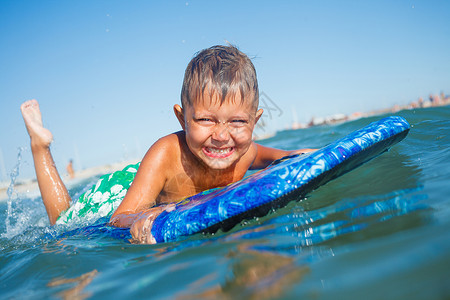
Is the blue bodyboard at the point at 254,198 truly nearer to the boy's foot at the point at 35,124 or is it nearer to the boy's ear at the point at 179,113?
the boy's ear at the point at 179,113

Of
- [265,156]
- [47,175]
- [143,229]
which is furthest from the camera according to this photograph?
[265,156]

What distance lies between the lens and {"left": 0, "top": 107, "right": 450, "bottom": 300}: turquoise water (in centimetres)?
100

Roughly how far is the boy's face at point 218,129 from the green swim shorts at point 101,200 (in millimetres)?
1428

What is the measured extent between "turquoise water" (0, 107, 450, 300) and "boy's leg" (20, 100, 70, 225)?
1.19 metres

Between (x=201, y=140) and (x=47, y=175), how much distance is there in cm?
200

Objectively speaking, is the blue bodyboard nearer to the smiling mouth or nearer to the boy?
the boy

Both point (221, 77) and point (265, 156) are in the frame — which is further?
point (265, 156)

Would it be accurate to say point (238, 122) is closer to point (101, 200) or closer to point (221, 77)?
point (221, 77)

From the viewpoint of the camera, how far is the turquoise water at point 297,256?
1.00m

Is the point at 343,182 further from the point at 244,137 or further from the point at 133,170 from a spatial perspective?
the point at 133,170

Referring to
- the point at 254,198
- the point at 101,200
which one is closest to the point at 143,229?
the point at 254,198

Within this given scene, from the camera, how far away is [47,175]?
373 centimetres

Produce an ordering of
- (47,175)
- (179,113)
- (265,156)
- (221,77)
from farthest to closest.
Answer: (265,156) < (47,175) < (179,113) < (221,77)

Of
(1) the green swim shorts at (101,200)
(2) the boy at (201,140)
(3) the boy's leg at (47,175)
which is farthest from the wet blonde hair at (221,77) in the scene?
(3) the boy's leg at (47,175)
